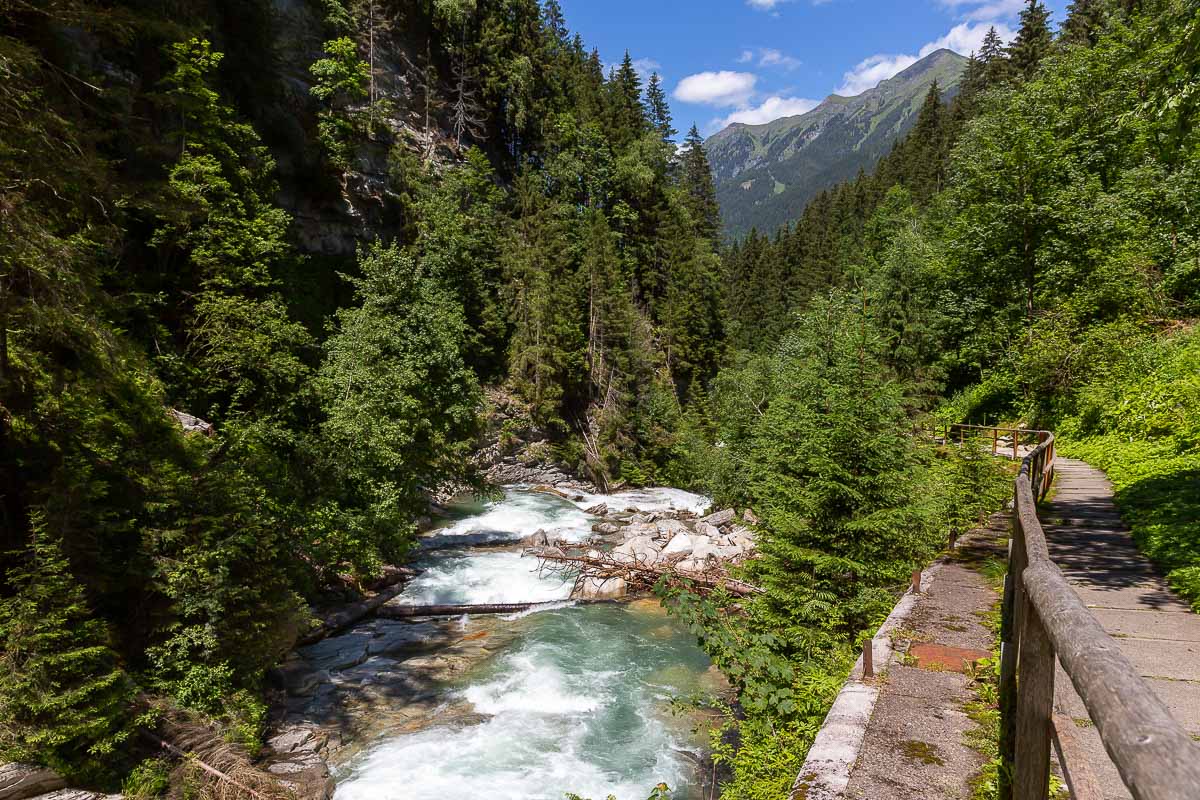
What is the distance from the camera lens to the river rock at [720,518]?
2261 cm

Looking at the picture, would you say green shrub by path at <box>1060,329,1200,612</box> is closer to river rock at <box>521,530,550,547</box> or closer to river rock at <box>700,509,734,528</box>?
river rock at <box>700,509,734,528</box>

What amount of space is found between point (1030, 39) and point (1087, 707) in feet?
205

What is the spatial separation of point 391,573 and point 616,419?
20.1 metres

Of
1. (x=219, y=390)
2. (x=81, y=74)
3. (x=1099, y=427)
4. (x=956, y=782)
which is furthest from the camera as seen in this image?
(x=219, y=390)

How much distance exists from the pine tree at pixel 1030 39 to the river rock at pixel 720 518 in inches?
1723

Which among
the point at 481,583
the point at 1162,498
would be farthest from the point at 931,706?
the point at 481,583

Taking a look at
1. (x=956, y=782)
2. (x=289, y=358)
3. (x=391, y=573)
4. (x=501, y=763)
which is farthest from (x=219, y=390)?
(x=956, y=782)

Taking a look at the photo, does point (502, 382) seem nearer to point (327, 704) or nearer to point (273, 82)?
point (273, 82)

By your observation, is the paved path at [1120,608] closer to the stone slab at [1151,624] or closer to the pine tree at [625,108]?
the stone slab at [1151,624]

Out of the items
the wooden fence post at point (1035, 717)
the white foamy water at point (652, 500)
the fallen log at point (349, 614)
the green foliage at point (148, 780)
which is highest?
the wooden fence post at point (1035, 717)

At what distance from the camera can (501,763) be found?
9.86 metres

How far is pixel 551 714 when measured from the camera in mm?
11453

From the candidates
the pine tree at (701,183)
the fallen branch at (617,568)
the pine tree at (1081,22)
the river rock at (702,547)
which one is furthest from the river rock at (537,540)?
the pine tree at (701,183)

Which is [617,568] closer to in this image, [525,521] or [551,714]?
[551,714]
